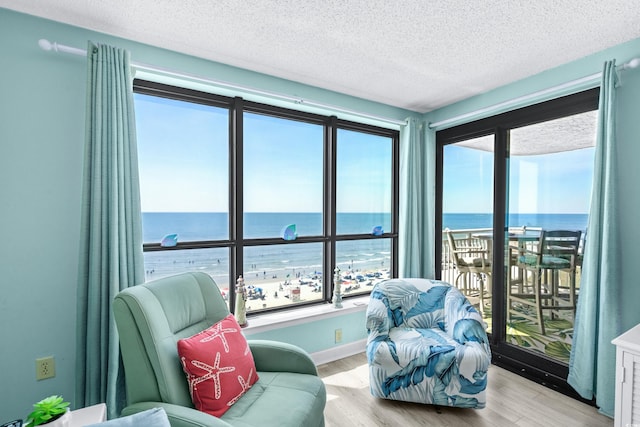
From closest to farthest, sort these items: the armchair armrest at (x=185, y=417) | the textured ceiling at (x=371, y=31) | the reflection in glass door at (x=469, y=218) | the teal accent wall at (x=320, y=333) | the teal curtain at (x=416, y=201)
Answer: the armchair armrest at (x=185, y=417), the textured ceiling at (x=371, y=31), the teal accent wall at (x=320, y=333), the reflection in glass door at (x=469, y=218), the teal curtain at (x=416, y=201)

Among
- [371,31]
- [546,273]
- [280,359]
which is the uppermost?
[371,31]

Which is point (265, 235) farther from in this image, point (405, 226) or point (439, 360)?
point (439, 360)

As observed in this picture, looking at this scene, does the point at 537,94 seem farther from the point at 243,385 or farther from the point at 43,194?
the point at 43,194

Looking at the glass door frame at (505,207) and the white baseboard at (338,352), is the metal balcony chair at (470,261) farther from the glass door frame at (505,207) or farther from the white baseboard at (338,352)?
the white baseboard at (338,352)

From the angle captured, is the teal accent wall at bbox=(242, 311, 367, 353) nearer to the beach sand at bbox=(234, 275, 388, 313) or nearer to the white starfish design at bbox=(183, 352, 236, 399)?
the beach sand at bbox=(234, 275, 388, 313)

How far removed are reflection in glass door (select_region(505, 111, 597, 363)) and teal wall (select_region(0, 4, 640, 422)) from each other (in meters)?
0.32

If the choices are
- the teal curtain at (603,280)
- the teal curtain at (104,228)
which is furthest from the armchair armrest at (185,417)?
the teal curtain at (603,280)

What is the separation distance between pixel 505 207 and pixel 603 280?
3.15ft

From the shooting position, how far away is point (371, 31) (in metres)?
1.95

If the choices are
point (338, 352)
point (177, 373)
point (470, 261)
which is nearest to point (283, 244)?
point (338, 352)

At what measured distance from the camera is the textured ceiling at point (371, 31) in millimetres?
1723

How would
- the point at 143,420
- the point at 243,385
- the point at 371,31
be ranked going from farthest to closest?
the point at 371,31, the point at 243,385, the point at 143,420

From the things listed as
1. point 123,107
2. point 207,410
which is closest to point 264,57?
point 123,107

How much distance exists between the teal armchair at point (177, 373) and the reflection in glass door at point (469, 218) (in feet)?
6.85
